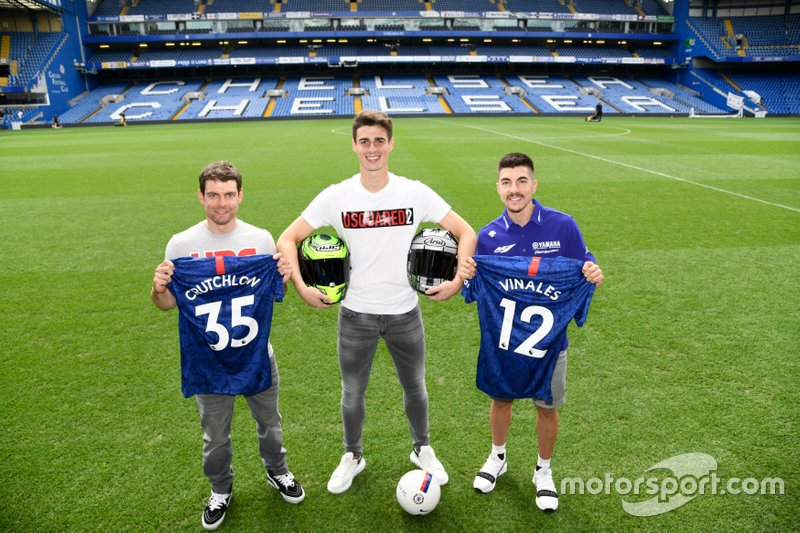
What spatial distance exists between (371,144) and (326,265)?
2.57 ft

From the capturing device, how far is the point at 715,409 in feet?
13.5

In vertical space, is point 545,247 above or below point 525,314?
above

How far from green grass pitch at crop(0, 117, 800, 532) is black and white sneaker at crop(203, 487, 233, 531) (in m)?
0.10

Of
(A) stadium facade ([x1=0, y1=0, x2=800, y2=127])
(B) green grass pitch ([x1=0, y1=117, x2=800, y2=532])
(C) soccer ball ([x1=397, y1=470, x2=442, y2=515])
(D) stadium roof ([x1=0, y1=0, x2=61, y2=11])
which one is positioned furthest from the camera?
→ (A) stadium facade ([x1=0, y1=0, x2=800, y2=127])

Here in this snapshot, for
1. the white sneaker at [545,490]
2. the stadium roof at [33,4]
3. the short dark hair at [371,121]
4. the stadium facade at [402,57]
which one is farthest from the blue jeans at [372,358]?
the stadium roof at [33,4]

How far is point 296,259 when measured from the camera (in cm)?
312

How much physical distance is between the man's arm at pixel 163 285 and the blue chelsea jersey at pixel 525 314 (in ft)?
5.84

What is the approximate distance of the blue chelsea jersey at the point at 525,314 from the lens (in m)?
2.98

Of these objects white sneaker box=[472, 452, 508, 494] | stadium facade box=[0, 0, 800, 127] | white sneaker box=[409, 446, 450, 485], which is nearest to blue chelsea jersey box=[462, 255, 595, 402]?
white sneaker box=[472, 452, 508, 494]

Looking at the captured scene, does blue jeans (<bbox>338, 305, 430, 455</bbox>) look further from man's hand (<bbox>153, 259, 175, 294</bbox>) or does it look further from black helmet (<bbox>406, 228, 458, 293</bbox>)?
man's hand (<bbox>153, 259, 175, 294</bbox>)

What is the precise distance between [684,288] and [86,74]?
5911 centimetres

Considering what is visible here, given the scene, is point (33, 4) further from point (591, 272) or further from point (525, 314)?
point (591, 272)

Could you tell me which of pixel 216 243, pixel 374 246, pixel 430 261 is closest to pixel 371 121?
pixel 374 246

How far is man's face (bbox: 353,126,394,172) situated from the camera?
2936 mm
